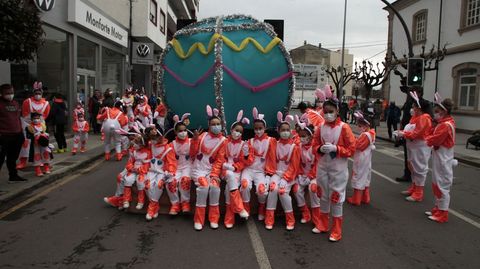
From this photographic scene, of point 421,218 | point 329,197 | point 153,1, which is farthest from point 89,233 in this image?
point 153,1

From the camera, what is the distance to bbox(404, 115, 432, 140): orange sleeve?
22.6ft

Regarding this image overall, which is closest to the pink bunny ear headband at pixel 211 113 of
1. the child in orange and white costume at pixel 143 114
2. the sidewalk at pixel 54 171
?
the sidewalk at pixel 54 171

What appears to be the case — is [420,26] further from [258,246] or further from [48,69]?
[258,246]

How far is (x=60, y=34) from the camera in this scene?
13242 mm

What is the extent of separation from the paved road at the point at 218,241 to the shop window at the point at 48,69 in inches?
228

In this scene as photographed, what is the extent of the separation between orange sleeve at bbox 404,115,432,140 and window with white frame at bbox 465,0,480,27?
15307 mm

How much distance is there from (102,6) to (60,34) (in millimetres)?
3550

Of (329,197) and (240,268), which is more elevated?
(329,197)

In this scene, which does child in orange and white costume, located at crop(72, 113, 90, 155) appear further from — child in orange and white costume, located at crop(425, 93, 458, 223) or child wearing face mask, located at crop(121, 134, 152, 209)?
child in orange and white costume, located at crop(425, 93, 458, 223)

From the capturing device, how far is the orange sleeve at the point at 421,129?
688cm

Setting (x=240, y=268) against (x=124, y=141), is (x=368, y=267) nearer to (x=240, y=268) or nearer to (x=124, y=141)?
(x=240, y=268)

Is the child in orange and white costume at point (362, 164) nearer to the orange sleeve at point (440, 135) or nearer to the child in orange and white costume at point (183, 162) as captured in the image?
the orange sleeve at point (440, 135)

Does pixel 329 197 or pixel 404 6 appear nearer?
pixel 329 197

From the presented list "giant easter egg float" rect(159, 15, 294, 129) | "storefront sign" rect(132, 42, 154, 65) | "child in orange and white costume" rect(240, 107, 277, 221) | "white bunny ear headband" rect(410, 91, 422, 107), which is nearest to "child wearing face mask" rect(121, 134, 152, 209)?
"giant easter egg float" rect(159, 15, 294, 129)
